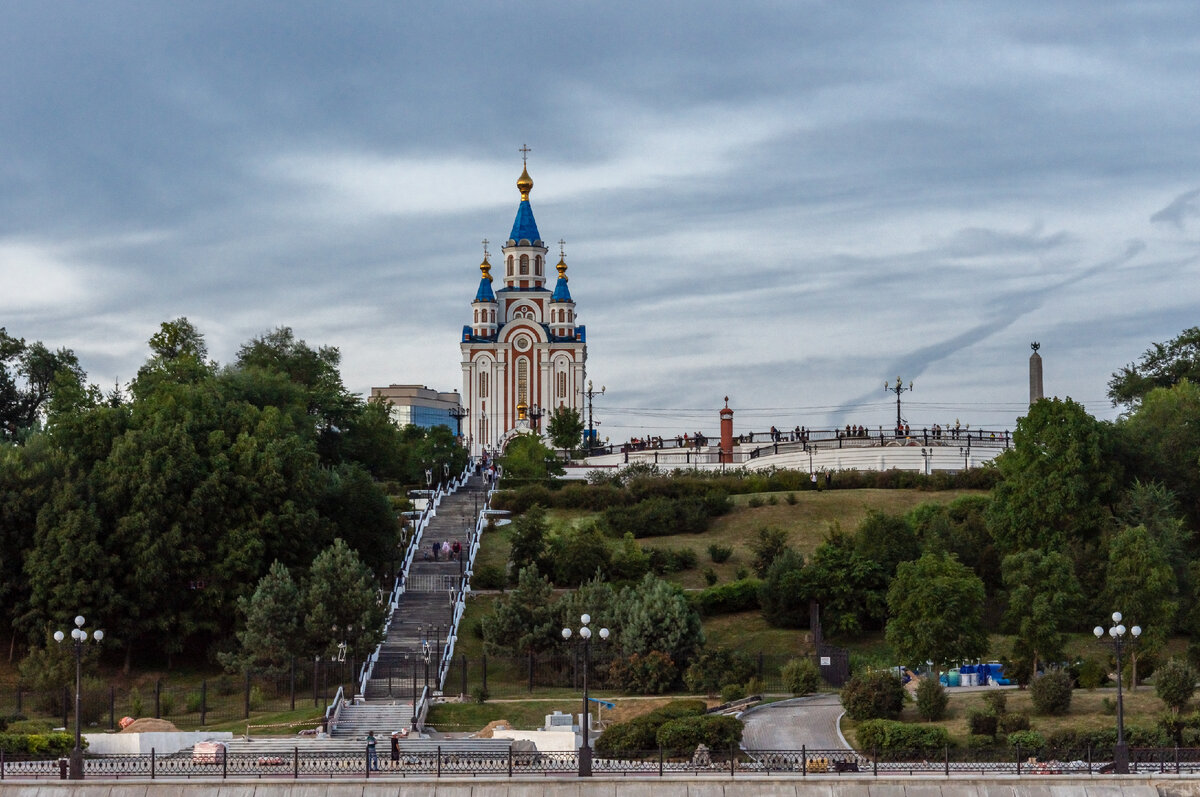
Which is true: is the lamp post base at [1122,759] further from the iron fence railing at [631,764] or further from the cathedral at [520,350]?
the cathedral at [520,350]

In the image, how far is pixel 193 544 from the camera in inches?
Answer: 2099

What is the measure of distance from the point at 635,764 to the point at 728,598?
73.5 ft

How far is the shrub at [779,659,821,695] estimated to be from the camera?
4569 cm

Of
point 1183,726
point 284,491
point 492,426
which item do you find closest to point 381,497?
point 284,491

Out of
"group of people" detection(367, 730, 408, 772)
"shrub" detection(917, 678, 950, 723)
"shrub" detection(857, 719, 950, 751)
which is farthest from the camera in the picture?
"shrub" detection(917, 678, 950, 723)

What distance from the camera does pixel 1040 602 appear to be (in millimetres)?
46750

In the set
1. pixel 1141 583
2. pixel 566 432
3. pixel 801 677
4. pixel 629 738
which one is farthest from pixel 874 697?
pixel 566 432

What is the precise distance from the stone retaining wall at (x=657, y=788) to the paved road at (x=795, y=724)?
6.00 meters

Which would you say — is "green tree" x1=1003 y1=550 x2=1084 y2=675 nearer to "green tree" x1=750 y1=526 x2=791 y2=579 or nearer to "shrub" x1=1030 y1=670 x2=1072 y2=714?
"shrub" x1=1030 y1=670 x2=1072 y2=714

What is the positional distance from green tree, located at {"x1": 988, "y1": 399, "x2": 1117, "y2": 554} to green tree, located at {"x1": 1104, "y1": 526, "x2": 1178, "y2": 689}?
17.5ft

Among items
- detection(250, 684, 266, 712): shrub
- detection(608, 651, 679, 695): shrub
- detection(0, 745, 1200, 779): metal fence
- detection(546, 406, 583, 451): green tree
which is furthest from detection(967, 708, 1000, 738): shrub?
detection(546, 406, 583, 451): green tree

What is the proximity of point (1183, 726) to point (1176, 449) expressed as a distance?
26636 millimetres

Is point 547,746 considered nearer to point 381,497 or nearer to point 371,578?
point 371,578

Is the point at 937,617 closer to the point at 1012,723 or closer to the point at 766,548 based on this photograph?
the point at 1012,723
